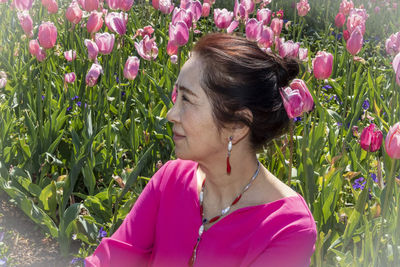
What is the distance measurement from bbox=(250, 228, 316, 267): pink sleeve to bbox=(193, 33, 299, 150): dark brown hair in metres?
0.34

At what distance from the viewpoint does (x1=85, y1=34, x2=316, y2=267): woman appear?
1671mm

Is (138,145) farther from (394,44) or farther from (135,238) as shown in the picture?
(394,44)

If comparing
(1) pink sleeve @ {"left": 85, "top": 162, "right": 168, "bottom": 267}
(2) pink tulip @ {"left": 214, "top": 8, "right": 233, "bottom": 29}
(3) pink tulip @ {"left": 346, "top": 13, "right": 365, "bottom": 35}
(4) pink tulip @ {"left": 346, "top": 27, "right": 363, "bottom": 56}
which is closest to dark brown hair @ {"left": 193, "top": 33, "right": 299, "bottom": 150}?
(1) pink sleeve @ {"left": 85, "top": 162, "right": 168, "bottom": 267}

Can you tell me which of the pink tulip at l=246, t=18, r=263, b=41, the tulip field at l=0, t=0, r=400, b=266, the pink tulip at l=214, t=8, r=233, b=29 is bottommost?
the tulip field at l=0, t=0, r=400, b=266

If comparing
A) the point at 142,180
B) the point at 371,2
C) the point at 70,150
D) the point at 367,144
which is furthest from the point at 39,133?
the point at 371,2

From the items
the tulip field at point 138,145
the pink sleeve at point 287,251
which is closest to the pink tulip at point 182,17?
the tulip field at point 138,145

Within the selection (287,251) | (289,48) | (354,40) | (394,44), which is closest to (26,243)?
(287,251)

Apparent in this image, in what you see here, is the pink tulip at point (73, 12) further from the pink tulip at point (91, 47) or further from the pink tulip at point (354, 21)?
the pink tulip at point (354, 21)

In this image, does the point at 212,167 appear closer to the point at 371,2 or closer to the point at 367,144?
the point at 367,144

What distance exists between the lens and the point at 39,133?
120 inches

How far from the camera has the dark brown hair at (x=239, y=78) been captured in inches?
65.6

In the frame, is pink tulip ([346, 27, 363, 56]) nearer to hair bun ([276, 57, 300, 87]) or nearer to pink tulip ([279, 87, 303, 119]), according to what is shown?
hair bun ([276, 57, 300, 87])

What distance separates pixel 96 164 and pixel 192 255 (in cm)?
132

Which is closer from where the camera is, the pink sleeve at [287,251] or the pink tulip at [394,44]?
the pink sleeve at [287,251]
